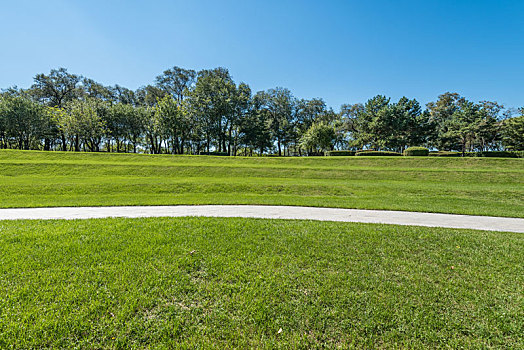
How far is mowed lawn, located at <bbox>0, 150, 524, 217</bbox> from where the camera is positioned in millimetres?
9008

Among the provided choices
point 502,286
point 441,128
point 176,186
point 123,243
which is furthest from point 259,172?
point 441,128

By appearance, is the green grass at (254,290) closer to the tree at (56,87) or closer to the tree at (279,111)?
the tree at (279,111)

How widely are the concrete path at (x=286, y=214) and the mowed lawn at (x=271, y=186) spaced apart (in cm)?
74

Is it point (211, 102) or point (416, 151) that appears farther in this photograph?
point (211, 102)

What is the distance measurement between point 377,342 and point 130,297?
2.84 m

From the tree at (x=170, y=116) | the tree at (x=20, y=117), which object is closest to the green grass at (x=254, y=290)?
the tree at (x=170, y=116)

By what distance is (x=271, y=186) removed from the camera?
41.0ft

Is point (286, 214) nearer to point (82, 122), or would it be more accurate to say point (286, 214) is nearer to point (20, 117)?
point (82, 122)

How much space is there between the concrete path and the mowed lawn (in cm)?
74

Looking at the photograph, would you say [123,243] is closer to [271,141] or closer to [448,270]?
[448,270]

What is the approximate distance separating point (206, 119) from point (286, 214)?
1442 inches

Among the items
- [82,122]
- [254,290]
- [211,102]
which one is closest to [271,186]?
[254,290]

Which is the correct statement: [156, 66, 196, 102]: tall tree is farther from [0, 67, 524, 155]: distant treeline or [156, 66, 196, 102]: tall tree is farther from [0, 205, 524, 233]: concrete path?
[0, 205, 524, 233]: concrete path

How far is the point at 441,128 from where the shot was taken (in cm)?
4619
